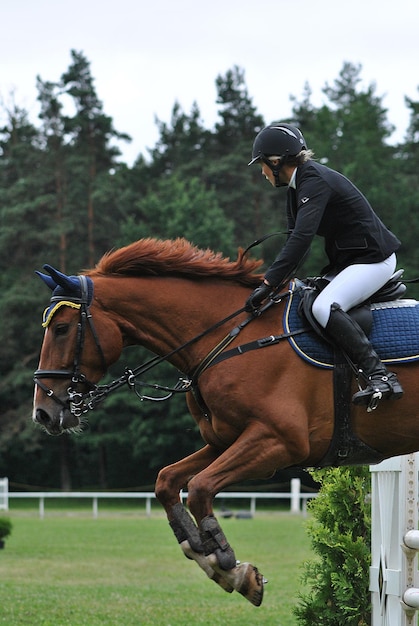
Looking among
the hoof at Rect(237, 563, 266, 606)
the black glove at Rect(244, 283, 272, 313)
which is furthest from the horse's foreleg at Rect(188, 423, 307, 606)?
the black glove at Rect(244, 283, 272, 313)

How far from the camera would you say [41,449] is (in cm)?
5050

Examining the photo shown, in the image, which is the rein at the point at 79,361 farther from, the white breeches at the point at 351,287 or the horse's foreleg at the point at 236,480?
the horse's foreleg at the point at 236,480

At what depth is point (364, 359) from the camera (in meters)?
5.98

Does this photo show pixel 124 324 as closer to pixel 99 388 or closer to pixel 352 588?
pixel 99 388

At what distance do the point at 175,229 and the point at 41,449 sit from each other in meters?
12.9

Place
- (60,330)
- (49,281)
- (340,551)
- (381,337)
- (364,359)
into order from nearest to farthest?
(364,359) → (381,337) → (60,330) → (49,281) → (340,551)

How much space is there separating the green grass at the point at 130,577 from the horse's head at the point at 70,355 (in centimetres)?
304

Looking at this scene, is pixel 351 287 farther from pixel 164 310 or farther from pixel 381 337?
pixel 164 310

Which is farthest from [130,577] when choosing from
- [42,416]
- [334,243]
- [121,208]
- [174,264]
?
[121,208]

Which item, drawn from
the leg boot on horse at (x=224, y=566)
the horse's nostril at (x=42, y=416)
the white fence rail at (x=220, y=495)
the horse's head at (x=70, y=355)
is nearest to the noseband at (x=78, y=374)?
the horse's head at (x=70, y=355)

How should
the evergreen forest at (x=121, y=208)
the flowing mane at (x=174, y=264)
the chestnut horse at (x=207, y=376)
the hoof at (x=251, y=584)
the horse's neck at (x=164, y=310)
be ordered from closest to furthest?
the hoof at (x=251, y=584)
the chestnut horse at (x=207, y=376)
the horse's neck at (x=164, y=310)
the flowing mane at (x=174, y=264)
the evergreen forest at (x=121, y=208)

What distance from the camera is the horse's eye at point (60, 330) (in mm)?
6344

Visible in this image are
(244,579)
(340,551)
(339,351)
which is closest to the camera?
(244,579)

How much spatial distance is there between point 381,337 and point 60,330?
6.56 ft
